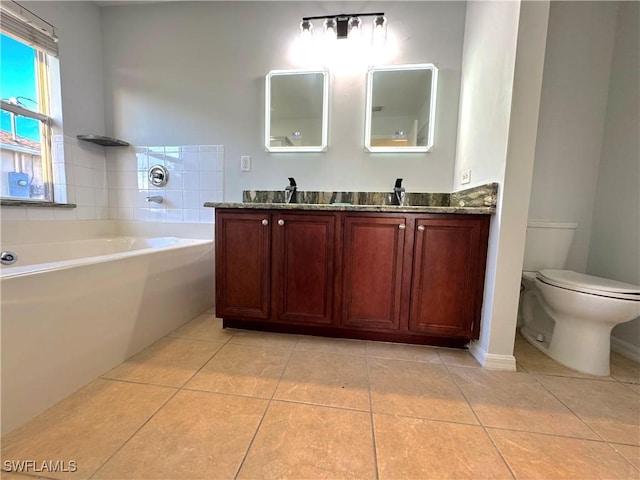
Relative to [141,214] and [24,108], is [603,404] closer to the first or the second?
[141,214]

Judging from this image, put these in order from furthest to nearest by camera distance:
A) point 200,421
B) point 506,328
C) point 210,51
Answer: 1. point 210,51
2. point 506,328
3. point 200,421

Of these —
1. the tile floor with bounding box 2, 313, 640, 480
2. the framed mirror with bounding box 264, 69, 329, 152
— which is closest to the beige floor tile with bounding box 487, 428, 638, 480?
the tile floor with bounding box 2, 313, 640, 480

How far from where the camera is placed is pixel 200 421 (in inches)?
36.8

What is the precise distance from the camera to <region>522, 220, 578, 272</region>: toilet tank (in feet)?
5.39

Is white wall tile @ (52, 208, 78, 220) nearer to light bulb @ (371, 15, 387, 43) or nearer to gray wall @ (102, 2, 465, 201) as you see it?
gray wall @ (102, 2, 465, 201)

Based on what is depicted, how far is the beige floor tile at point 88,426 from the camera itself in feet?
2.58

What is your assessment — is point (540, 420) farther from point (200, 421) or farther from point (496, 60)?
point (496, 60)

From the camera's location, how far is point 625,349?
1.52m

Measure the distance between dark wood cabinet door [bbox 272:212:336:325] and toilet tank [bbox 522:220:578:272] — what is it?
130cm

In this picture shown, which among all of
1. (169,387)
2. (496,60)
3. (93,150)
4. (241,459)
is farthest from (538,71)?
(93,150)

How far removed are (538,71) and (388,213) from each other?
2.98ft

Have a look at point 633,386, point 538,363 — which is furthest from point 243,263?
point 633,386

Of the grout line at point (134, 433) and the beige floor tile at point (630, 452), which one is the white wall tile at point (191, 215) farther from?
the beige floor tile at point (630, 452)

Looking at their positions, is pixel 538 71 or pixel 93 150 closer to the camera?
pixel 538 71
